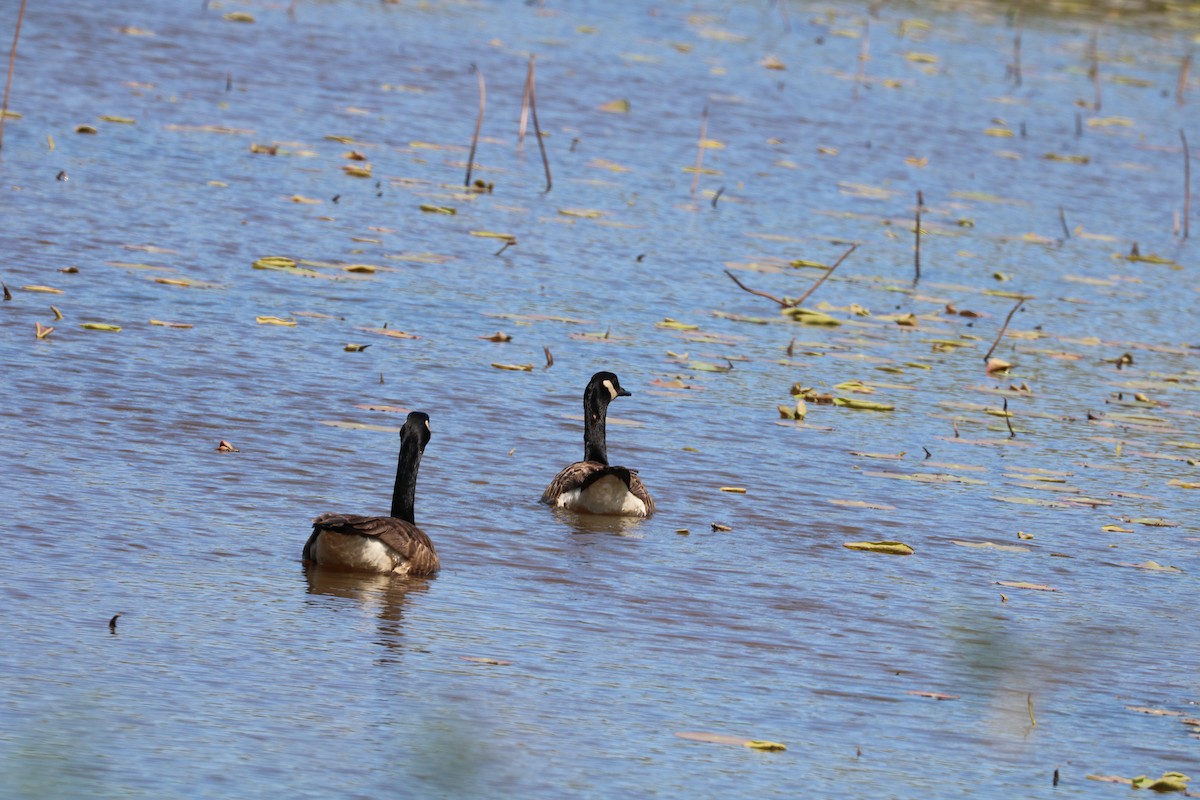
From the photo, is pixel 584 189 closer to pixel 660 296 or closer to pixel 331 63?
pixel 660 296

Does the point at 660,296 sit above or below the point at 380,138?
below

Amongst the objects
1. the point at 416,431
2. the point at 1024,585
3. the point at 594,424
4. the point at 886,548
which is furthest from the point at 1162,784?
the point at 594,424

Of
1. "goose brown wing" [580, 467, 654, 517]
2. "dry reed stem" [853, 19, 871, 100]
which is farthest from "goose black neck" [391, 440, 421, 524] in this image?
"dry reed stem" [853, 19, 871, 100]

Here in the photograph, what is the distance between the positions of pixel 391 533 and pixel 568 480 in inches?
87.4

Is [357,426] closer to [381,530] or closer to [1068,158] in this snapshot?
[381,530]

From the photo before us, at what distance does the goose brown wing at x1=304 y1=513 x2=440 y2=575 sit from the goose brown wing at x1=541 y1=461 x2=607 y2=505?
1.87 meters

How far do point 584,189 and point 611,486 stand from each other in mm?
10693

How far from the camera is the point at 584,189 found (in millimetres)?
21781

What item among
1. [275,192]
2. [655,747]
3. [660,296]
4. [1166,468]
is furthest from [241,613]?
[275,192]

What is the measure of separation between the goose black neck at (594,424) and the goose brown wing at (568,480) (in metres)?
0.51

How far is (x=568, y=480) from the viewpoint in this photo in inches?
464

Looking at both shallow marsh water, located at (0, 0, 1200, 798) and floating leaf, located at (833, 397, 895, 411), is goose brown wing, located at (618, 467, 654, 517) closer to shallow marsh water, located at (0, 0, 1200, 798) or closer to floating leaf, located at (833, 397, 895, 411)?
shallow marsh water, located at (0, 0, 1200, 798)

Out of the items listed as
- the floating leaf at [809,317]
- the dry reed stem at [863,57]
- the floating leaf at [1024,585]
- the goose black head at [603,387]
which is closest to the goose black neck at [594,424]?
the goose black head at [603,387]

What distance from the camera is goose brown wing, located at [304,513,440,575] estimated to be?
9609mm
